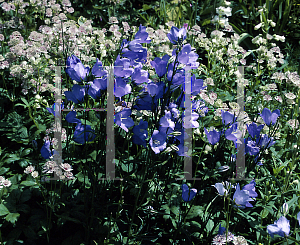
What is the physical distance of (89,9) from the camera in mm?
4762

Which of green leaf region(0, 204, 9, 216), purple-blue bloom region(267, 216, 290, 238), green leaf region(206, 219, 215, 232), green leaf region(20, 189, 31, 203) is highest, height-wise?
purple-blue bloom region(267, 216, 290, 238)

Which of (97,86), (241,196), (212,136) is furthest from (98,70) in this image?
(241,196)

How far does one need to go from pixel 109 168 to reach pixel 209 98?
1009mm

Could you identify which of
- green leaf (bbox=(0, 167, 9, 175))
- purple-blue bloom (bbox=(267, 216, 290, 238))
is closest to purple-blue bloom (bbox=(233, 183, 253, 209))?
purple-blue bloom (bbox=(267, 216, 290, 238))

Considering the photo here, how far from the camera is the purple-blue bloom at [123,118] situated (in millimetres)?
1424

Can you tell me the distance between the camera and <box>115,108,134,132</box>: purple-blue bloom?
1.42 meters

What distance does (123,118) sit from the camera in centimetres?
147

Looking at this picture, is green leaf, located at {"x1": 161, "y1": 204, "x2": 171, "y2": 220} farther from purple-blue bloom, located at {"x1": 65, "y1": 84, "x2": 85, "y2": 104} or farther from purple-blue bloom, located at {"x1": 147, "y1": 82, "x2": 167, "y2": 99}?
purple-blue bloom, located at {"x1": 65, "y1": 84, "x2": 85, "y2": 104}

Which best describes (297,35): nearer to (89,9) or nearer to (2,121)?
(89,9)

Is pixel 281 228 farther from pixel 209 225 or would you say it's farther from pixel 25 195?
pixel 25 195

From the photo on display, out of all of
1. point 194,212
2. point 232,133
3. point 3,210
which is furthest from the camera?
point 194,212

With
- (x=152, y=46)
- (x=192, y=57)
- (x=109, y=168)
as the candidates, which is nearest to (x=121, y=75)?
(x=192, y=57)

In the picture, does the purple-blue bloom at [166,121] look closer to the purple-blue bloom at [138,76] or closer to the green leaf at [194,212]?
the purple-blue bloom at [138,76]

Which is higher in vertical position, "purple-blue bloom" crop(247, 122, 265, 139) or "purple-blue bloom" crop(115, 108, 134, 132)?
"purple-blue bloom" crop(115, 108, 134, 132)
